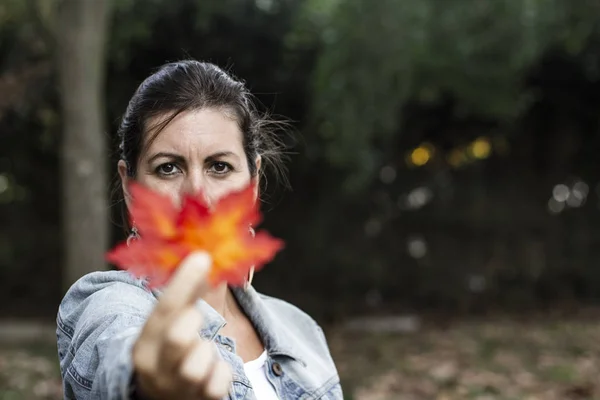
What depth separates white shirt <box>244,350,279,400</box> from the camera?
5.09 feet

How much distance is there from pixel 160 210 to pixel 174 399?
0.75ft

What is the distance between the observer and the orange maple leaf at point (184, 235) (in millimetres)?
870

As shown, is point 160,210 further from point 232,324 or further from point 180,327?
point 232,324

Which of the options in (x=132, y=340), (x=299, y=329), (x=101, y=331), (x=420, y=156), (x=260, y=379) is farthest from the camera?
(x=420, y=156)

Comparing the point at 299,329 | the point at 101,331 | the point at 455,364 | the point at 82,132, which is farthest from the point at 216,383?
the point at 455,364

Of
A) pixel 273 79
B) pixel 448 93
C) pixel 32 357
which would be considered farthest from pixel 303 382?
pixel 448 93

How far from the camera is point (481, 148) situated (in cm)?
726

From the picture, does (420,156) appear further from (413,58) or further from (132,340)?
(132,340)

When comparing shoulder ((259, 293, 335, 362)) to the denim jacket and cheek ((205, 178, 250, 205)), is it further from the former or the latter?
cheek ((205, 178, 250, 205))

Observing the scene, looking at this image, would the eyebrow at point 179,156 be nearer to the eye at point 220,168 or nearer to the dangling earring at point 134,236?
the eye at point 220,168

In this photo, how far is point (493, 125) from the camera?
7.11 m

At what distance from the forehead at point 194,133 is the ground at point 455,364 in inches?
130

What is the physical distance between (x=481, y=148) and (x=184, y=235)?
22.1ft

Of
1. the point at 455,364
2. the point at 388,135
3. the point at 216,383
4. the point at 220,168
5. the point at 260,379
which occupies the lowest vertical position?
the point at 216,383
